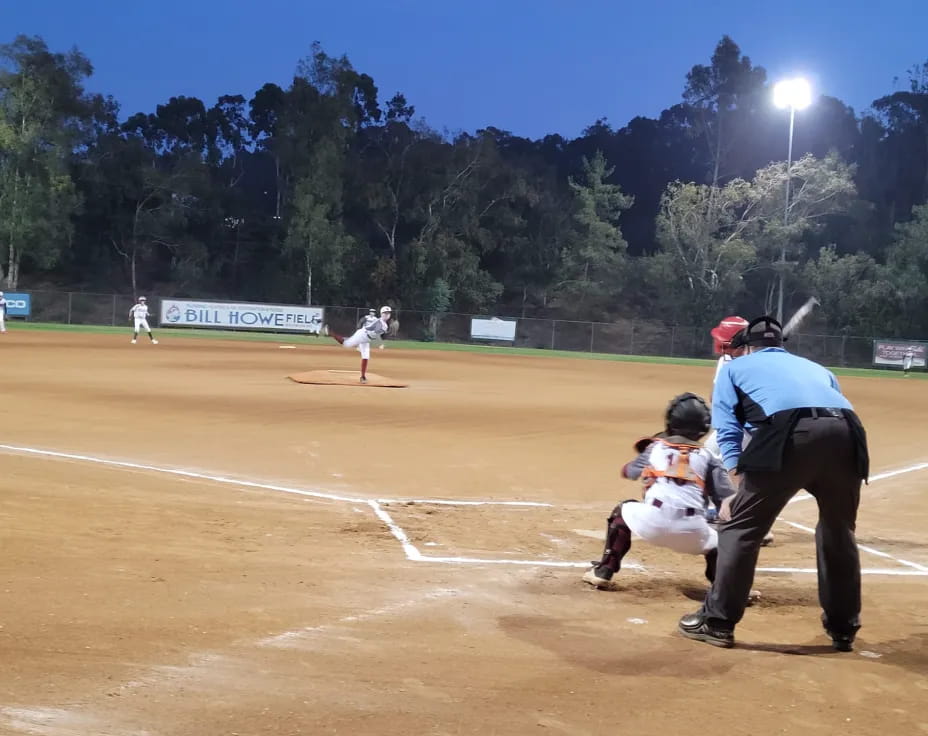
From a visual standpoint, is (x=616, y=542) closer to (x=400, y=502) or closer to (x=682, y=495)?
(x=682, y=495)

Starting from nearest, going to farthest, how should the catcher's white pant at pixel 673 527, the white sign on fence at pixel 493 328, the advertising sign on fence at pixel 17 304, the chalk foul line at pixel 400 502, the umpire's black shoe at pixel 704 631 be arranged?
the umpire's black shoe at pixel 704 631
the catcher's white pant at pixel 673 527
the chalk foul line at pixel 400 502
the advertising sign on fence at pixel 17 304
the white sign on fence at pixel 493 328

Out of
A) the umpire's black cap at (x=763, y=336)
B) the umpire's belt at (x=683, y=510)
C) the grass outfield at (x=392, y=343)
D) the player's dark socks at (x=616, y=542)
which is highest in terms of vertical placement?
the umpire's black cap at (x=763, y=336)

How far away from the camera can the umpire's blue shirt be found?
5.11m

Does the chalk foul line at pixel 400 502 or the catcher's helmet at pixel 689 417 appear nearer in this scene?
the catcher's helmet at pixel 689 417

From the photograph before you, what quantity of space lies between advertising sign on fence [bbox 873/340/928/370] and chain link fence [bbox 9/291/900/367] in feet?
7.16

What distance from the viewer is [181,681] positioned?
423cm

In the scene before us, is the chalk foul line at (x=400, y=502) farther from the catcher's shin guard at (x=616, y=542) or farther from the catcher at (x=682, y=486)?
the catcher at (x=682, y=486)

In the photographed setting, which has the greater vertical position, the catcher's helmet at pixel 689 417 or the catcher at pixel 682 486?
the catcher's helmet at pixel 689 417

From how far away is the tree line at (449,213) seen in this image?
5712 cm

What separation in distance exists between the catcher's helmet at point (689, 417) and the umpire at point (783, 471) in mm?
434

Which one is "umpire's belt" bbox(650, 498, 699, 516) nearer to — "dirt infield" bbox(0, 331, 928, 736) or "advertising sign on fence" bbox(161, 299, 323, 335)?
"dirt infield" bbox(0, 331, 928, 736)

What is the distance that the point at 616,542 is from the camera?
246 inches

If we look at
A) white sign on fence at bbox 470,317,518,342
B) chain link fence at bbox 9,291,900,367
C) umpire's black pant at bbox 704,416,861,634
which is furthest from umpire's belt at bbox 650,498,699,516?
white sign on fence at bbox 470,317,518,342

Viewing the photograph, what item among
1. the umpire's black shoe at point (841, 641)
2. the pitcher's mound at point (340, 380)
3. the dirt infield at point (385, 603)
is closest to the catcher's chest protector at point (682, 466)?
the dirt infield at point (385, 603)
